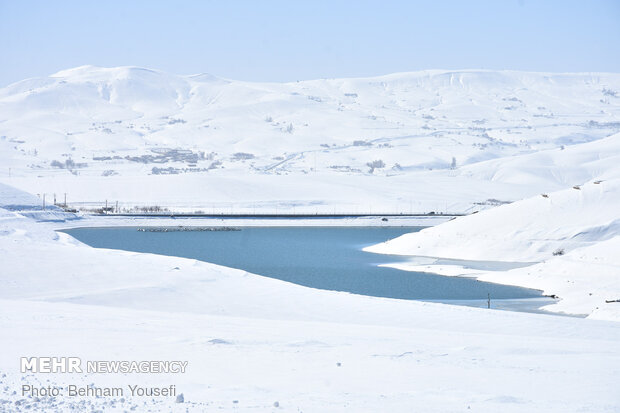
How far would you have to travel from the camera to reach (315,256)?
5212cm

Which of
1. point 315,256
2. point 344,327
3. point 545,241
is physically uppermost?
point 545,241

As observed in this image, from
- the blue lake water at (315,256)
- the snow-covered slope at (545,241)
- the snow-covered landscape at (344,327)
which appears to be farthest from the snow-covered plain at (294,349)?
the snow-covered slope at (545,241)

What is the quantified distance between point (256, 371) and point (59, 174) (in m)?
140

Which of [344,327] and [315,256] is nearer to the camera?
[344,327]

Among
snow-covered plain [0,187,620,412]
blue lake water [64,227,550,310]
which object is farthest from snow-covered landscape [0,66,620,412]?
blue lake water [64,227,550,310]

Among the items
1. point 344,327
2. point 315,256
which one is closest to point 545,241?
point 315,256

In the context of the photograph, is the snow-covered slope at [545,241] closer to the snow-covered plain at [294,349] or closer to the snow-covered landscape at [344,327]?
the snow-covered landscape at [344,327]

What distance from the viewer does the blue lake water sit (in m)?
35.1

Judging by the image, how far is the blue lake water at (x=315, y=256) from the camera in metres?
35.1

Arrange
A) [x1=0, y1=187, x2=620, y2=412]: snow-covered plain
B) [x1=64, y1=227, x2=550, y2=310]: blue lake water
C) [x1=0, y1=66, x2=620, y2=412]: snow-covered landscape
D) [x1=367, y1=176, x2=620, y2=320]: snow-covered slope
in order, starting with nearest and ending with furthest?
[x1=0, y1=187, x2=620, y2=412]: snow-covered plain, [x1=0, y1=66, x2=620, y2=412]: snow-covered landscape, [x1=64, y1=227, x2=550, y2=310]: blue lake water, [x1=367, y1=176, x2=620, y2=320]: snow-covered slope

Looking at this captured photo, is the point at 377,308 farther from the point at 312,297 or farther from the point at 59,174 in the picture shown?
the point at 59,174

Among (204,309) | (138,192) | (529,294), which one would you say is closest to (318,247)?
(529,294)

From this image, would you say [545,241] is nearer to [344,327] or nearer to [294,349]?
[344,327]

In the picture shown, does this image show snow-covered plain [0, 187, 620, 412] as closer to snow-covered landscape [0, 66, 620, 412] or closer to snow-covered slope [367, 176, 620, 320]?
snow-covered landscape [0, 66, 620, 412]
